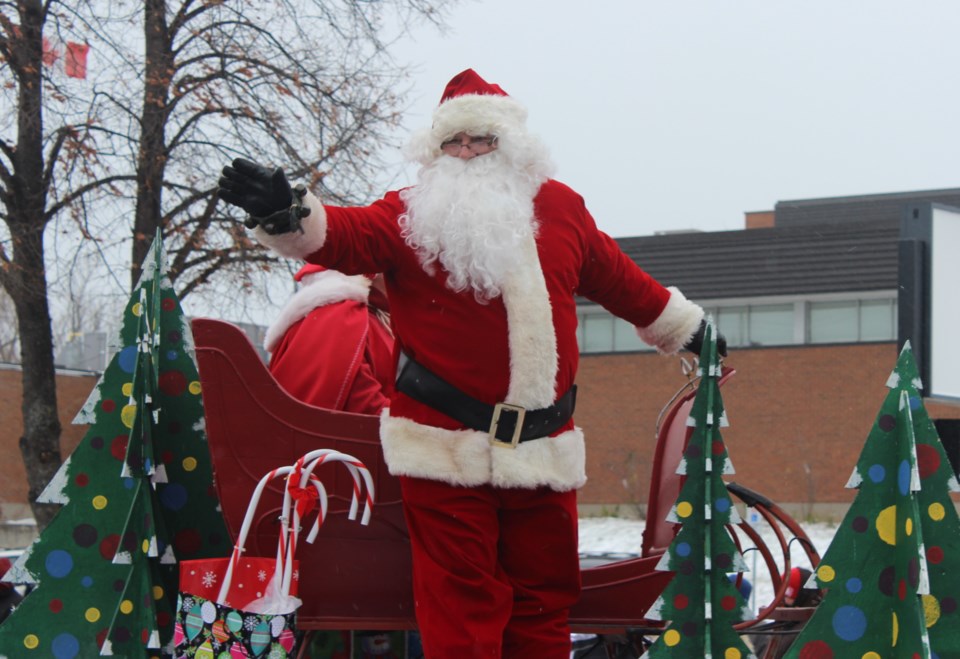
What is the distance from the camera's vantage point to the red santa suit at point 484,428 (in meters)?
3.17

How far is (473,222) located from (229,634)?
4.32 feet

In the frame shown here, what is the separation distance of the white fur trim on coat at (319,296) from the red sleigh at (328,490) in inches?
26.5

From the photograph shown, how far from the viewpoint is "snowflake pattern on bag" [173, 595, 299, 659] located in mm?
3098

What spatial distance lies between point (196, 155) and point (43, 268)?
1829 millimetres

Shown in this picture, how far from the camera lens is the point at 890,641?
314 cm

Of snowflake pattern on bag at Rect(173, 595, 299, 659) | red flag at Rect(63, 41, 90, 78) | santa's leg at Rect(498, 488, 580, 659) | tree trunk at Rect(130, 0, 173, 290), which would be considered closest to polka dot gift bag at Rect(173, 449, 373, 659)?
snowflake pattern on bag at Rect(173, 595, 299, 659)

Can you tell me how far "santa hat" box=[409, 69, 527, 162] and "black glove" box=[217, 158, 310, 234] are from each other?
61cm

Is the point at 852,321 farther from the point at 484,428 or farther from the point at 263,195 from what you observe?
the point at 263,195

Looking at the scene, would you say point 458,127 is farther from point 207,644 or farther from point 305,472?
point 207,644

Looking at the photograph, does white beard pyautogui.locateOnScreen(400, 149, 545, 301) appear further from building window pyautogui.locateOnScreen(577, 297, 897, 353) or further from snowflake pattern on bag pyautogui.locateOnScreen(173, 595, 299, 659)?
building window pyautogui.locateOnScreen(577, 297, 897, 353)

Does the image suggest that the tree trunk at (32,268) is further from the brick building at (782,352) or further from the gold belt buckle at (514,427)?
the brick building at (782,352)

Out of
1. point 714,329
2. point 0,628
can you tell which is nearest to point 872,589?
point 714,329

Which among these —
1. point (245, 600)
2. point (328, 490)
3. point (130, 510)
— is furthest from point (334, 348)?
point (245, 600)

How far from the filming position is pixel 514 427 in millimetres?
3250
